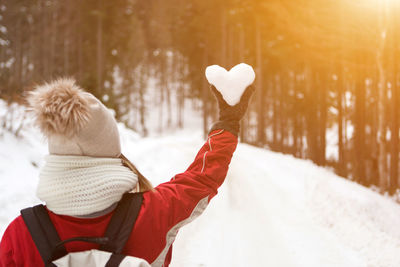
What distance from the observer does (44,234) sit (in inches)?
69.0

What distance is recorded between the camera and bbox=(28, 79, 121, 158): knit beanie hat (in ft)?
5.65

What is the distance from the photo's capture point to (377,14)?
11500mm

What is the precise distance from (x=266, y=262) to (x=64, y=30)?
42.4m

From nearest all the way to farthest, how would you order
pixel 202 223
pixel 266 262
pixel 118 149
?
pixel 118 149
pixel 266 262
pixel 202 223

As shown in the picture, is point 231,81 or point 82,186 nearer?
point 82,186

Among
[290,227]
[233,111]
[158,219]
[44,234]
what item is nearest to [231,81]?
[233,111]

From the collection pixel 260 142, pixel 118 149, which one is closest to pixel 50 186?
pixel 118 149

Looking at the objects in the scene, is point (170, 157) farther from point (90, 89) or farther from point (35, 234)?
point (90, 89)

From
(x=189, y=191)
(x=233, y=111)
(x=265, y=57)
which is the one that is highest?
(x=265, y=57)

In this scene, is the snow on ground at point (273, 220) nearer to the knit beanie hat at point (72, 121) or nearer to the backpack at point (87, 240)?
the backpack at point (87, 240)

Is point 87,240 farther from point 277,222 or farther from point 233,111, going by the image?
point 277,222

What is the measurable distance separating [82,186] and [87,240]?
271 millimetres

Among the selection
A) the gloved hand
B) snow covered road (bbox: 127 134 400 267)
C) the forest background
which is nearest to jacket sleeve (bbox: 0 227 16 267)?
the gloved hand

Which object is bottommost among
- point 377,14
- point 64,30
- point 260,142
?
point 260,142
